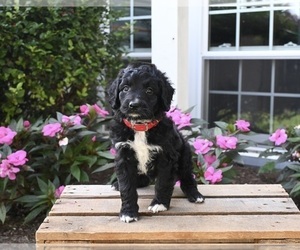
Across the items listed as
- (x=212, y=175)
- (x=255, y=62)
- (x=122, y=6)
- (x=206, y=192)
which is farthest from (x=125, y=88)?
(x=122, y=6)

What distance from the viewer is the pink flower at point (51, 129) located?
3.33m

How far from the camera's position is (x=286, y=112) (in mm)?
4535

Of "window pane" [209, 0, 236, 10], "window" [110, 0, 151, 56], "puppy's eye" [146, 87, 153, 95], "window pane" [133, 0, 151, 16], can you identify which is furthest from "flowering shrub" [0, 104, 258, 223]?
"window pane" [133, 0, 151, 16]

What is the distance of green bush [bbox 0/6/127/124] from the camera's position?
3668 mm

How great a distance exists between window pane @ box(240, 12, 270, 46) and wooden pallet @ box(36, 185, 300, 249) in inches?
91.8

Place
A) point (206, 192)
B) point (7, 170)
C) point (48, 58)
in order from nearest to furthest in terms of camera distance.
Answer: point (206, 192) → point (7, 170) → point (48, 58)

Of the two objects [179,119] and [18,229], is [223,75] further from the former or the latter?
[18,229]

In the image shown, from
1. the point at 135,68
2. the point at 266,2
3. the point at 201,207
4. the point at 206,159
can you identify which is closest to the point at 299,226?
the point at 201,207

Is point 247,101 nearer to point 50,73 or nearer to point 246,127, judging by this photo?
point 246,127

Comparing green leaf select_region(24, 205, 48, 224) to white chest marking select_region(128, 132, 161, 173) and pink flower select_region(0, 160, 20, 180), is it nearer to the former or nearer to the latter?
pink flower select_region(0, 160, 20, 180)

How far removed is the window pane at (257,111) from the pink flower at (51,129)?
7.13ft

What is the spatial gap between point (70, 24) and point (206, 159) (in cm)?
168

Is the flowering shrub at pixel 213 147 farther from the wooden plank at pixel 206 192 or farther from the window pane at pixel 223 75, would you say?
the window pane at pixel 223 75

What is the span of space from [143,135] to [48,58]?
190cm
